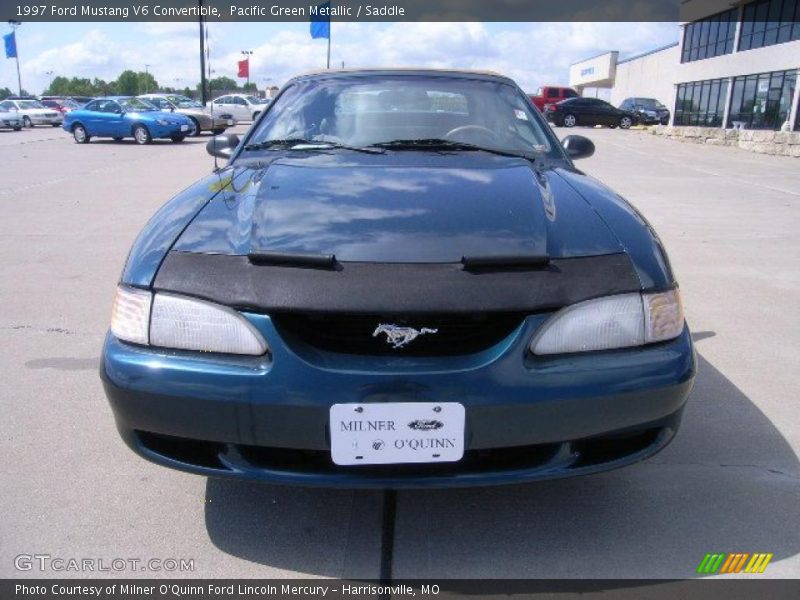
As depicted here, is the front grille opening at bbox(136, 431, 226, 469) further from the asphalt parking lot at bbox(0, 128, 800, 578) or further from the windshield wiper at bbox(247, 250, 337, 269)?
the windshield wiper at bbox(247, 250, 337, 269)

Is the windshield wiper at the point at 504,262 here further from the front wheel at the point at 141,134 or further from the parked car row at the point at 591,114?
the parked car row at the point at 591,114

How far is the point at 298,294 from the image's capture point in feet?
5.86

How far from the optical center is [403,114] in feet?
10.5

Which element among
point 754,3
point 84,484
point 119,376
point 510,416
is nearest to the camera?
point 510,416

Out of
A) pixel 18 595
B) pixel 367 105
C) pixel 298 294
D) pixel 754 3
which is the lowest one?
pixel 18 595

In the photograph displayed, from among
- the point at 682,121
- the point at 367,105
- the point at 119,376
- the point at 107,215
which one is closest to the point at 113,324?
the point at 119,376

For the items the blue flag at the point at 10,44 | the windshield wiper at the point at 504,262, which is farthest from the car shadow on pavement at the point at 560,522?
the blue flag at the point at 10,44

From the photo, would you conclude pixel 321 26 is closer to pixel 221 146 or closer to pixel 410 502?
pixel 221 146

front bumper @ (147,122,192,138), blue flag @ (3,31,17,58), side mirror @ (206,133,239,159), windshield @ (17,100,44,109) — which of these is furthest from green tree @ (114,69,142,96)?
side mirror @ (206,133,239,159)

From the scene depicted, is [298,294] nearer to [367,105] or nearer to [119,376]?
[119,376]

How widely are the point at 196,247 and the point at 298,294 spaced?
420mm

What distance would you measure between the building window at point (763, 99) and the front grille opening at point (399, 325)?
26.6 m

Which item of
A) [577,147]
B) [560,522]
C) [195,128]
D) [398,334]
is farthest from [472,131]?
[195,128]

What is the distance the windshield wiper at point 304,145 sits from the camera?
9.39 feet
